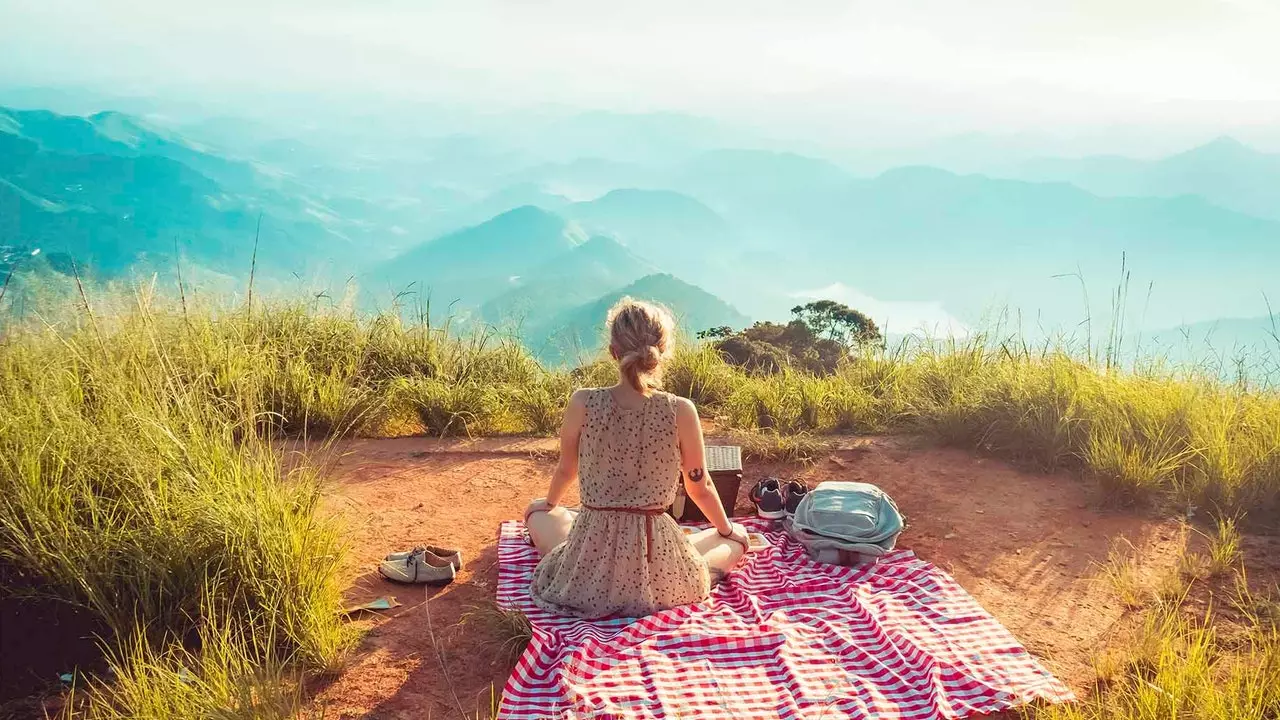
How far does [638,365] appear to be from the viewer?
3.46 m

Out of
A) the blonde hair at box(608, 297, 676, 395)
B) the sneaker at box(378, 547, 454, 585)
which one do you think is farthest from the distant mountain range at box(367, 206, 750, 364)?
the blonde hair at box(608, 297, 676, 395)

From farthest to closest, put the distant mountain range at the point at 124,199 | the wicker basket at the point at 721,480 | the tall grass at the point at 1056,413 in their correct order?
the distant mountain range at the point at 124,199 → the tall grass at the point at 1056,413 → the wicker basket at the point at 721,480

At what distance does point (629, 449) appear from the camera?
3604 millimetres

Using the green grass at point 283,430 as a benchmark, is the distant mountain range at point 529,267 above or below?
below

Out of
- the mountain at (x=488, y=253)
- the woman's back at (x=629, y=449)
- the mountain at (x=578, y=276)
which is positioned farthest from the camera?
the mountain at (x=488, y=253)

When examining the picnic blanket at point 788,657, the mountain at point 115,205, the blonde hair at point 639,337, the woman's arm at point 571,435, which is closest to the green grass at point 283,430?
the picnic blanket at point 788,657

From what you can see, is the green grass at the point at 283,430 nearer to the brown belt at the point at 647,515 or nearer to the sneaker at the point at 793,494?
the sneaker at the point at 793,494

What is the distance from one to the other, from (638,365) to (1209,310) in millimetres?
229285

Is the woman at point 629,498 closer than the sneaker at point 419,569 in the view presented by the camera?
Yes

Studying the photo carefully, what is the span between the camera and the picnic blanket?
2979 millimetres

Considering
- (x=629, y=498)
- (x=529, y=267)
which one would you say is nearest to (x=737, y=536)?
(x=629, y=498)

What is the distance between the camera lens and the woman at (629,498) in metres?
3.60

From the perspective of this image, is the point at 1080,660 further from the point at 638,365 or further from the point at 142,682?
the point at 142,682

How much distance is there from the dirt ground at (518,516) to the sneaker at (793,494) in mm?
396
